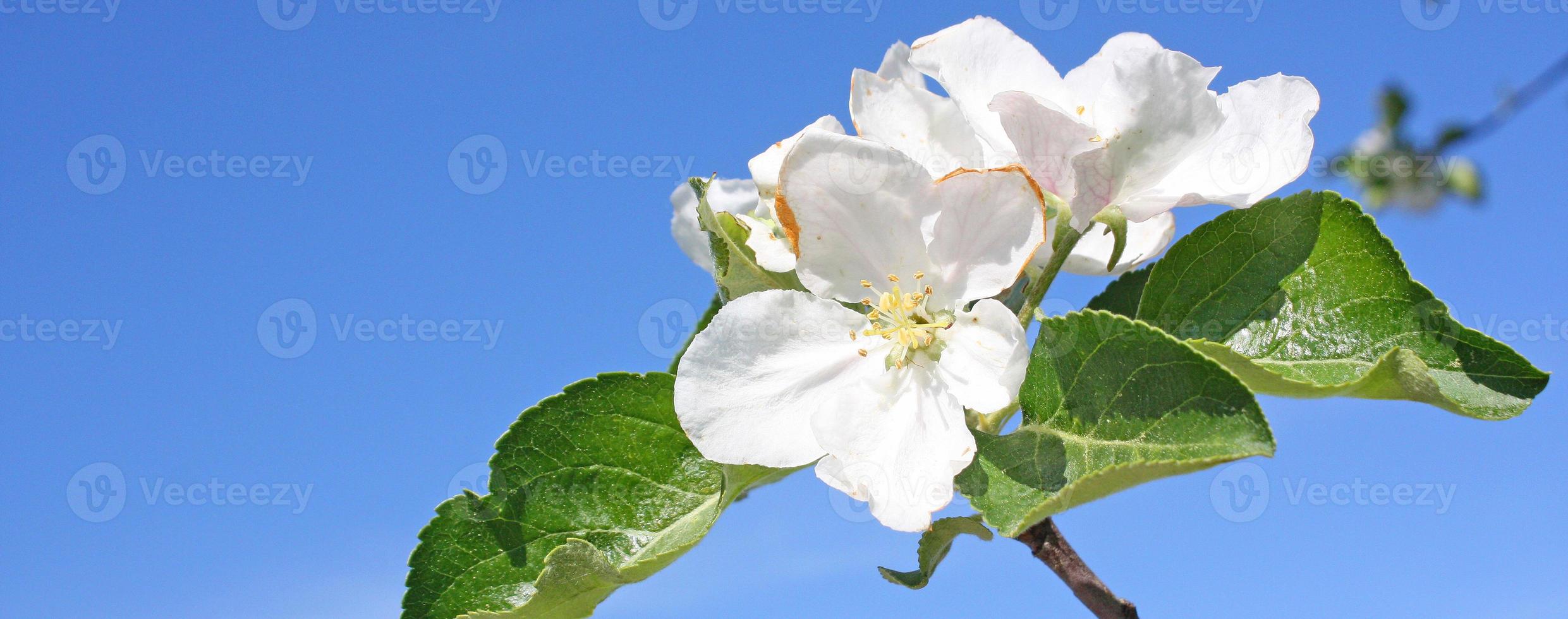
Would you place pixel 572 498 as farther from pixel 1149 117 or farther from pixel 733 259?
pixel 1149 117

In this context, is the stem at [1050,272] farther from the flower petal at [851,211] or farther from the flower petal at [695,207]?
the flower petal at [695,207]

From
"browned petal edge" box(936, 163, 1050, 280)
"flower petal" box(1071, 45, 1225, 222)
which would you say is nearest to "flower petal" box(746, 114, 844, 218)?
"browned petal edge" box(936, 163, 1050, 280)

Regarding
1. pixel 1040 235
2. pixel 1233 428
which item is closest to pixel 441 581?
Result: pixel 1040 235

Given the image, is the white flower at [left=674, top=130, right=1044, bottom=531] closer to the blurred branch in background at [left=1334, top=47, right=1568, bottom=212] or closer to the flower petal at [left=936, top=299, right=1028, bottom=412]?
the flower petal at [left=936, top=299, right=1028, bottom=412]

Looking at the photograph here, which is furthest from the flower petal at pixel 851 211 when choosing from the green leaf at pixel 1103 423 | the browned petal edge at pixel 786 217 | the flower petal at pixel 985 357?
the green leaf at pixel 1103 423

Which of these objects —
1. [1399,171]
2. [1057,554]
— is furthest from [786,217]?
[1399,171]

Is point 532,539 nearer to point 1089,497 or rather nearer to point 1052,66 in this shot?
point 1089,497
